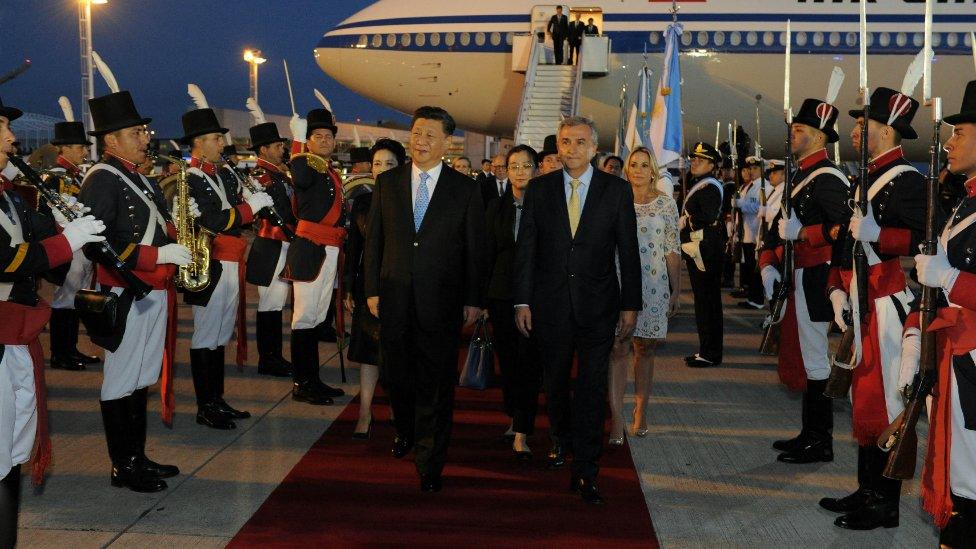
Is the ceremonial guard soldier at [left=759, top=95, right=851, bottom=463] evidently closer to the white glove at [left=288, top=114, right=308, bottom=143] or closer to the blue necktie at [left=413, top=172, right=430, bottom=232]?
the blue necktie at [left=413, top=172, right=430, bottom=232]

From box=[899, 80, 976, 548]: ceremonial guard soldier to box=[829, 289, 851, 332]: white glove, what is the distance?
3.54 ft

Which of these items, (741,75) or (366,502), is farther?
(741,75)

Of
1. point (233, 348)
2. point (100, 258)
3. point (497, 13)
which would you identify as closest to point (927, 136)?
point (497, 13)

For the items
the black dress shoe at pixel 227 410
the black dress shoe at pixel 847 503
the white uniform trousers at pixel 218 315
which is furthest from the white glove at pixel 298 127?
the black dress shoe at pixel 847 503

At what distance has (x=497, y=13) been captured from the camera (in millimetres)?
20484

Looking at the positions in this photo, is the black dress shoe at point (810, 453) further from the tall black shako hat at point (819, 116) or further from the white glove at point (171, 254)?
the white glove at point (171, 254)

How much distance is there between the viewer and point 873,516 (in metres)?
4.78

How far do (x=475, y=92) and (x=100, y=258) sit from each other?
16806 millimetres

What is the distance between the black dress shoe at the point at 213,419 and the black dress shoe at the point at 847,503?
3746mm

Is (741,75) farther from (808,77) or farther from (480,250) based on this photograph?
(480,250)

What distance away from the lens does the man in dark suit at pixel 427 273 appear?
527 centimetres

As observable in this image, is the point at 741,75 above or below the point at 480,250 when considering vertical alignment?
above

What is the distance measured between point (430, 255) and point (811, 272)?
90.4 inches

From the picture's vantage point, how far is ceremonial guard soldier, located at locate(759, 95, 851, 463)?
18.7 feet
